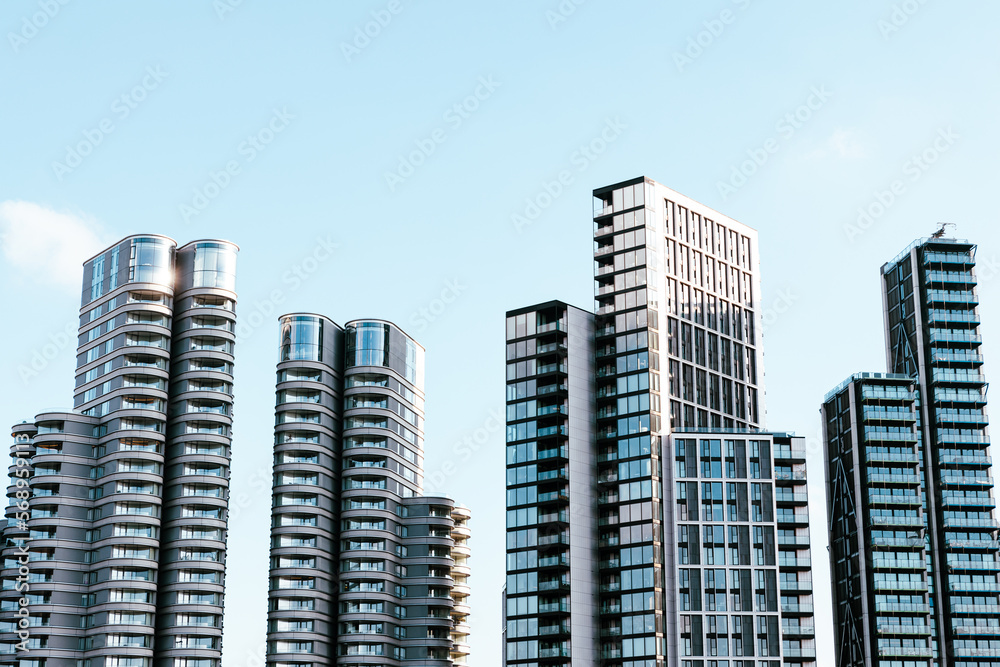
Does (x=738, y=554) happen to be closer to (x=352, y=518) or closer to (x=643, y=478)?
(x=643, y=478)

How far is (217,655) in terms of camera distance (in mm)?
164250

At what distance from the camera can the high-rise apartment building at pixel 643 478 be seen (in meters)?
163

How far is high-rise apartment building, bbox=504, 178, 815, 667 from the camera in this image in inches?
6432

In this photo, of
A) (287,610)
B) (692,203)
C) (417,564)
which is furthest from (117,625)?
(692,203)

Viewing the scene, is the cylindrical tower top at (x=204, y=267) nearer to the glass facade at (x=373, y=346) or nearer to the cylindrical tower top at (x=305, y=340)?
the cylindrical tower top at (x=305, y=340)

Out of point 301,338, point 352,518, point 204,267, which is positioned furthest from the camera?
point 301,338

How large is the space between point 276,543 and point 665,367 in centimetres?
5781

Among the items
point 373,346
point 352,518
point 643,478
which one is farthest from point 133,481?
point 643,478

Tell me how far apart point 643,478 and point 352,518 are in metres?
43.0

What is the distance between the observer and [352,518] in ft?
609

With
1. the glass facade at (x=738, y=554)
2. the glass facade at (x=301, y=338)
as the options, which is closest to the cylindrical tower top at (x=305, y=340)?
the glass facade at (x=301, y=338)

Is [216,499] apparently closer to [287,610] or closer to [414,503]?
[287,610]

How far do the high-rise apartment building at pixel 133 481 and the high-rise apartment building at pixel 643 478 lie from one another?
39385 mm

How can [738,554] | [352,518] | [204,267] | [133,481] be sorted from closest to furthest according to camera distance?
[738,554] → [133,481] → [204,267] → [352,518]
